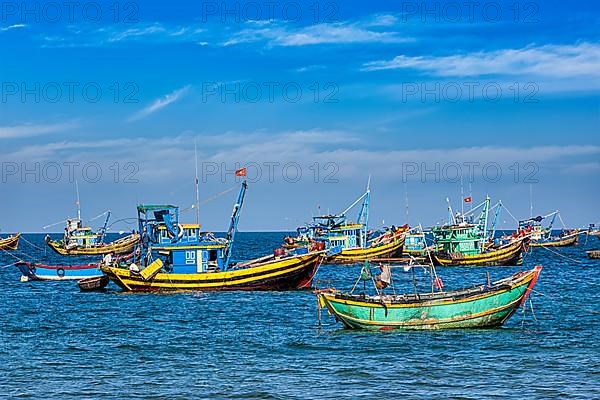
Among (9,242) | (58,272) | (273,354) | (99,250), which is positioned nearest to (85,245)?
(99,250)

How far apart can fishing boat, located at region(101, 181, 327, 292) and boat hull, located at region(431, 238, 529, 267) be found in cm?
2887

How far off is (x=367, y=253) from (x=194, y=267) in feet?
122

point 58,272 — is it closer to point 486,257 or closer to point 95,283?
point 95,283

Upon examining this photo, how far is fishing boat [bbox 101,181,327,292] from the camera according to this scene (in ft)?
160

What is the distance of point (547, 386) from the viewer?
79.0 feet

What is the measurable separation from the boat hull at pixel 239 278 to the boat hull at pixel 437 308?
54.8 feet

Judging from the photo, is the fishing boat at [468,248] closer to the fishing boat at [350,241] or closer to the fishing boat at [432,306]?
the fishing boat at [350,241]

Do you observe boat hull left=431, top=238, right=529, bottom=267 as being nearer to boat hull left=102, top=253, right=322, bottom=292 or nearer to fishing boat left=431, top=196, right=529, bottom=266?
fishing boat left=431, top=196, right=529, bottom=266

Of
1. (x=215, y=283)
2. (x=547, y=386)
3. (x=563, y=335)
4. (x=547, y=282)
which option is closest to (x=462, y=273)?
(x=547, y=282)

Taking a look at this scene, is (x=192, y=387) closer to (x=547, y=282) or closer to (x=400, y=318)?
(x=400, y=318)

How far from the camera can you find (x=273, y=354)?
2989 cm

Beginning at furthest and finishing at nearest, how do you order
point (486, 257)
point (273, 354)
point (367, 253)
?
point (367, 253)
point (486, 257)
point (273, 354)

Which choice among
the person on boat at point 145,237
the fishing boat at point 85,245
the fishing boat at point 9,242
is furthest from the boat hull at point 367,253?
the fishing boat at point 9,242

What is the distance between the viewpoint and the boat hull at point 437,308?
32125 millimetres
